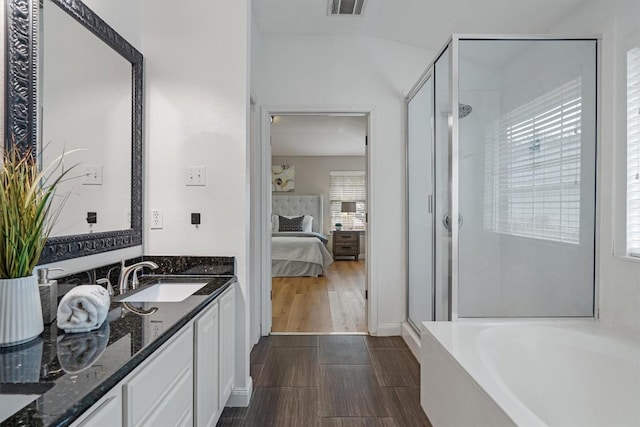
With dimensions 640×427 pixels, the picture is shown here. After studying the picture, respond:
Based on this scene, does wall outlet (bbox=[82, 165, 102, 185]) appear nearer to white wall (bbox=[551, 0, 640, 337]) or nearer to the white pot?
the white pot

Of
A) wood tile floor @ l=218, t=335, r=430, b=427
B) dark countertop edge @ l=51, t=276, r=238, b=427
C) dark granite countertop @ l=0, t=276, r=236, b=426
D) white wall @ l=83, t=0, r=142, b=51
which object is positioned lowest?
wood tile floor @ l=218, t=335, r=430, b=427

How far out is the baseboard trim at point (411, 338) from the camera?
2914 mm

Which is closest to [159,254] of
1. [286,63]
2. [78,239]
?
[78,239]

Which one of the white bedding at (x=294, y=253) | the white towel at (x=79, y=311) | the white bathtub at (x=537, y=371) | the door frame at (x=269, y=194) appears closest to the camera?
the white towel at (x=79, y=311)

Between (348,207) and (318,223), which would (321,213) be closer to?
(318,223)

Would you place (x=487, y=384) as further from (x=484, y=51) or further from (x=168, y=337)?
(x=484, y=51)

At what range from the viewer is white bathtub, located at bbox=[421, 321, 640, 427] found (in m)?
1.51

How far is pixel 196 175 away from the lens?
2.20 meters

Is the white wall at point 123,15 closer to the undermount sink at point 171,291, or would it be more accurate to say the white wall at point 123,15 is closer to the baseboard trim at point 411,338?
the undermount sink at point 171,291

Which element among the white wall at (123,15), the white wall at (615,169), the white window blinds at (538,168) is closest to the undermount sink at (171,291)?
the white wall at (123,15)

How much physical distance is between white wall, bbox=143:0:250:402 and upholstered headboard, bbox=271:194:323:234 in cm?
628

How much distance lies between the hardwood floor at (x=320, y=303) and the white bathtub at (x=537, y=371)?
184 centimetres

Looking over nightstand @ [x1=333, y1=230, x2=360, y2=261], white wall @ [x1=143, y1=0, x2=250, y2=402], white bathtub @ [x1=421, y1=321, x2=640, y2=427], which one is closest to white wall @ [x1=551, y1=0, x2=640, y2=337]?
white bathtub @ [x1=421, y1=321, x2=640, y2=427]


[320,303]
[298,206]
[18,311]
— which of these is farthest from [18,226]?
[298,206]
